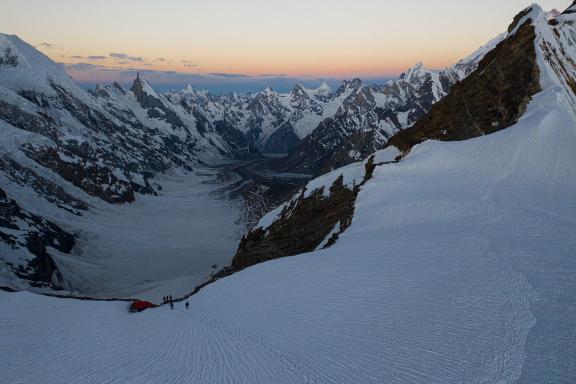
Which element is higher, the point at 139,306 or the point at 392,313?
the point at 392,313

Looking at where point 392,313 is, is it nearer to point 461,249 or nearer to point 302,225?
point 461,249

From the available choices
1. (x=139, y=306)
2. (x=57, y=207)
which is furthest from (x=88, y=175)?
(x=139, y=306)

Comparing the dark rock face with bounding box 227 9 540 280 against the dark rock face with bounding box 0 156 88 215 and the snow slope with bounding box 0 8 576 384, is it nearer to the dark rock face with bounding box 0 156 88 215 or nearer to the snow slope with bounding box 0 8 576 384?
the snow slope with bounding box 0 8 576 384

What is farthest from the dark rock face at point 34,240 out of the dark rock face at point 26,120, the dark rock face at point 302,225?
the dark rock face at point 26,120

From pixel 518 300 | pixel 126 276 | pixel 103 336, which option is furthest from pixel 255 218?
pixel 518 300

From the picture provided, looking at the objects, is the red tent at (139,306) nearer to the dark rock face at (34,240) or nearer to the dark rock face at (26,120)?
the dark rock face at (34,240)

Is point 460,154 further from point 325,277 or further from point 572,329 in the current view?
point 572,329

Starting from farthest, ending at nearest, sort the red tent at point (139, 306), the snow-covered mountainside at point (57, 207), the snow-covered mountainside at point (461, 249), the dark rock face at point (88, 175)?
the dark rock face at point (88, 175)
the snow-covered mountainside at point (57, 207)
the red tent at point (139, 306)
the snow-covered mountainside at point (461, 249)
